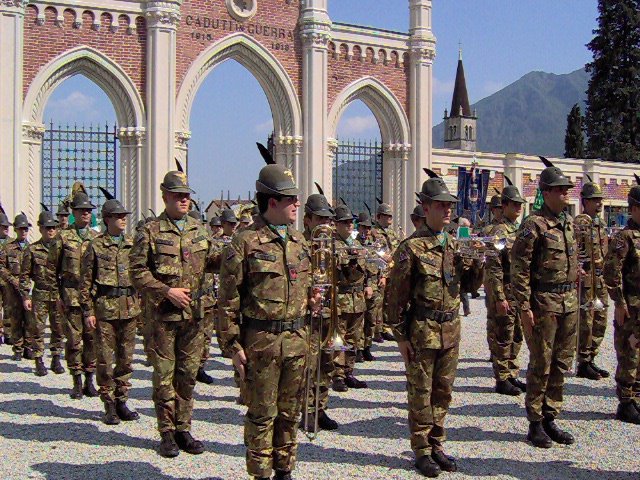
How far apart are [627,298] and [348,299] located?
2957mm

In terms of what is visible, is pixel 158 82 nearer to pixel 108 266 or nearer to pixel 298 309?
pixel 108 266

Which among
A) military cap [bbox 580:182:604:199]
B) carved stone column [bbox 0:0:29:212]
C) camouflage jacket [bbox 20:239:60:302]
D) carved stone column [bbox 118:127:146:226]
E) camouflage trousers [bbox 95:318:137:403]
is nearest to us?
camouflage trousers [bbox 95:318:137:403]

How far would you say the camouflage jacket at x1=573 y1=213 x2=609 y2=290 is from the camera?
9008mm

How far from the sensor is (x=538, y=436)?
20.7 ft

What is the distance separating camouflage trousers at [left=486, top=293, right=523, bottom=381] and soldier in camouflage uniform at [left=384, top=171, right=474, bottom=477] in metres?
2.92

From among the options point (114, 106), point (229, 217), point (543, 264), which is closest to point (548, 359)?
point (543, 264)

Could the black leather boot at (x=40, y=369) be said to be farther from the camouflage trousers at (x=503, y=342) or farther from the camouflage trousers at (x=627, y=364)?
the camouflage trousers at (x=627, y=364)

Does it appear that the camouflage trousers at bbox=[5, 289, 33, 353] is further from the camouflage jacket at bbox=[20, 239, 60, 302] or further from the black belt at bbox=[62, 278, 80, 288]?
the black belt at bbox=[62, 278, 80, 288]

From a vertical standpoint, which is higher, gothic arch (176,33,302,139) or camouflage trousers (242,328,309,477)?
gothic arch (176,33,302,139)

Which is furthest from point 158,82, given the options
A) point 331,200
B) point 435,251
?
point 435,251

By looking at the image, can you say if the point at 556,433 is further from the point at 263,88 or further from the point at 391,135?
the point at 391,135

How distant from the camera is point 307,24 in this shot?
21.3 m

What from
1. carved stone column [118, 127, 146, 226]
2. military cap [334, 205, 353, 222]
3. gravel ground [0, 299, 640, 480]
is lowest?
gravel ground [0, 299, 640, 480]

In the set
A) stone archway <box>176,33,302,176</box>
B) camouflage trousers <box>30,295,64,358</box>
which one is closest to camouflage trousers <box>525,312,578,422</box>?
camouflage trousers <box>30,295,64,358</box>
